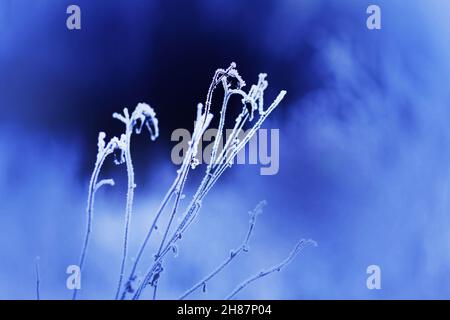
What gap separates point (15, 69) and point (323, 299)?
1.02 m

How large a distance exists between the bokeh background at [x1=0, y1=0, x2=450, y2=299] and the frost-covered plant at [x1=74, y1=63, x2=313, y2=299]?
24 mm

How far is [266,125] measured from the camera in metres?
1.60

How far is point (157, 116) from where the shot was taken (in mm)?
1584

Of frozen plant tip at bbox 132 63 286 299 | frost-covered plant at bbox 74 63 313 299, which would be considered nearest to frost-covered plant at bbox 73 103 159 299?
frost-covered plant at bbox 74 63 313 299

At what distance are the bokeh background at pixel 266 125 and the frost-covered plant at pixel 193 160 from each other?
2 centimetres

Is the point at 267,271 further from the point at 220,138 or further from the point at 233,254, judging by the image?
the point at 220,138

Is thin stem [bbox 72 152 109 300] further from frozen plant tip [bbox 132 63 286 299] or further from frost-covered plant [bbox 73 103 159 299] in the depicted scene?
frozen plant tip [bbox 132 63 286 299]

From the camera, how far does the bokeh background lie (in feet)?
5.16

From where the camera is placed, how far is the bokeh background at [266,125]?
157 centimetres

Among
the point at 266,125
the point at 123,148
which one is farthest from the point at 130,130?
the point at 266,125
